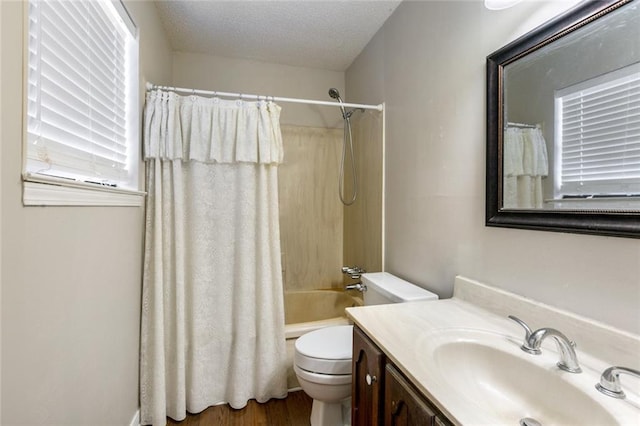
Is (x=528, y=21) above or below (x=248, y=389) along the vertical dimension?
above

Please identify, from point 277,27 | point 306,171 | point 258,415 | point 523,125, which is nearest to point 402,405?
point 523,125

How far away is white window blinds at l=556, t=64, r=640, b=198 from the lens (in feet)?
2.49

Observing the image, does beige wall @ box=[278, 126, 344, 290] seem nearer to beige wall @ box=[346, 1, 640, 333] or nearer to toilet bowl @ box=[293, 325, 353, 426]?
beige wall @ box=[346, 1, 640, 333]

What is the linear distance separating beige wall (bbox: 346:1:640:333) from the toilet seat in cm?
54

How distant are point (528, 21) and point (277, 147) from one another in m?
1.31

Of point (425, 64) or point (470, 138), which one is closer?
point (470, 138)

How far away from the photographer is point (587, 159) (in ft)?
2.82

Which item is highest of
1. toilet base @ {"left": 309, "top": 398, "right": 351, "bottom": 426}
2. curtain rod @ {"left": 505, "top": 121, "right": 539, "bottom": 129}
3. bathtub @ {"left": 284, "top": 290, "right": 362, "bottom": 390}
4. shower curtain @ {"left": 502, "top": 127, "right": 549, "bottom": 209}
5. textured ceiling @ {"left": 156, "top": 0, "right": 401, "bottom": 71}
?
textured ceiling @ {"left": 156, "top": 0, "right": 401, "bottom": 71}

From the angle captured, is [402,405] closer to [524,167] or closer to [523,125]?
[524,167]

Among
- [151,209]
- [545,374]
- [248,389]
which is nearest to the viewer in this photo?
[545,374]

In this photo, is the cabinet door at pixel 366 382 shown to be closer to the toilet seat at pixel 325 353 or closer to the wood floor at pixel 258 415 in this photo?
the toilet seat at pixel 325 353

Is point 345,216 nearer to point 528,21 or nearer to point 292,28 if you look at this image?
point 292,28

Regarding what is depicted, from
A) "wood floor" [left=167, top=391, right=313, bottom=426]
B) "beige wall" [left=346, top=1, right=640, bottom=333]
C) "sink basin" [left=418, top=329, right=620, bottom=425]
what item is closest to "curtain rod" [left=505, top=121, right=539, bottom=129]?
"beige wall" [left=346, top=1, right=640, bottom=333]

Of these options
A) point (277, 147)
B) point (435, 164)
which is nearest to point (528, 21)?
point (435, 164)
